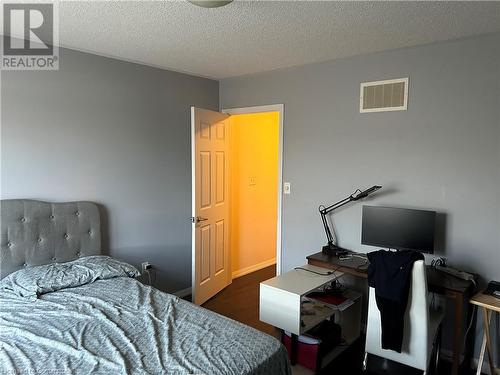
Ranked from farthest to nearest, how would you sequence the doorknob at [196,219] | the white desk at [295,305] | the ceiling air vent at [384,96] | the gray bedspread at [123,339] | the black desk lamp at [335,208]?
1. the doorknob at [196,219]
2. the black desk lamp at [335,208]
3. the ceiling air vent at [384,96]
4. the white desk at [295,305]
5. the gray bedspread at [123,339]

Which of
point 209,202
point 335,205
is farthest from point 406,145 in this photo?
point 209,202

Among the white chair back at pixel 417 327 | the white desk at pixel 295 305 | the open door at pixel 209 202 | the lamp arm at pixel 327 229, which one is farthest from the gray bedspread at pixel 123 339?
the lamp arm at pixel 327 229

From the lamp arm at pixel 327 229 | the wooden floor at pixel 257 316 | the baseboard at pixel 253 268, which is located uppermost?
the lamp arm at pixel 327 229

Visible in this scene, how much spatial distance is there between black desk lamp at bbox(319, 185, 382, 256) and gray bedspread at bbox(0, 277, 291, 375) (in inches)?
57.5

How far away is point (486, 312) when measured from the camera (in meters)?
2.32

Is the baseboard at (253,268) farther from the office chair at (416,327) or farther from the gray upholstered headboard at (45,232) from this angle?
the office chair at (416,327)

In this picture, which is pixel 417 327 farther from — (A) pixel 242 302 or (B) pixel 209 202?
(B) pixel 209 202

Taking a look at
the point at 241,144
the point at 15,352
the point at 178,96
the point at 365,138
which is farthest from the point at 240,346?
the point at 241,144

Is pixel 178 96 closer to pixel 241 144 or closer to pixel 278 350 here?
pixel 241 144

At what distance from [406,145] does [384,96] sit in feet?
1.46

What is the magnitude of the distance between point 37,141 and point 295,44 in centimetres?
208

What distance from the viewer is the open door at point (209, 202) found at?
357 cm

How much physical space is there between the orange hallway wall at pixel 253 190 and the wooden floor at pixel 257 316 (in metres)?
0.29

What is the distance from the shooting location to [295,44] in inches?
109
